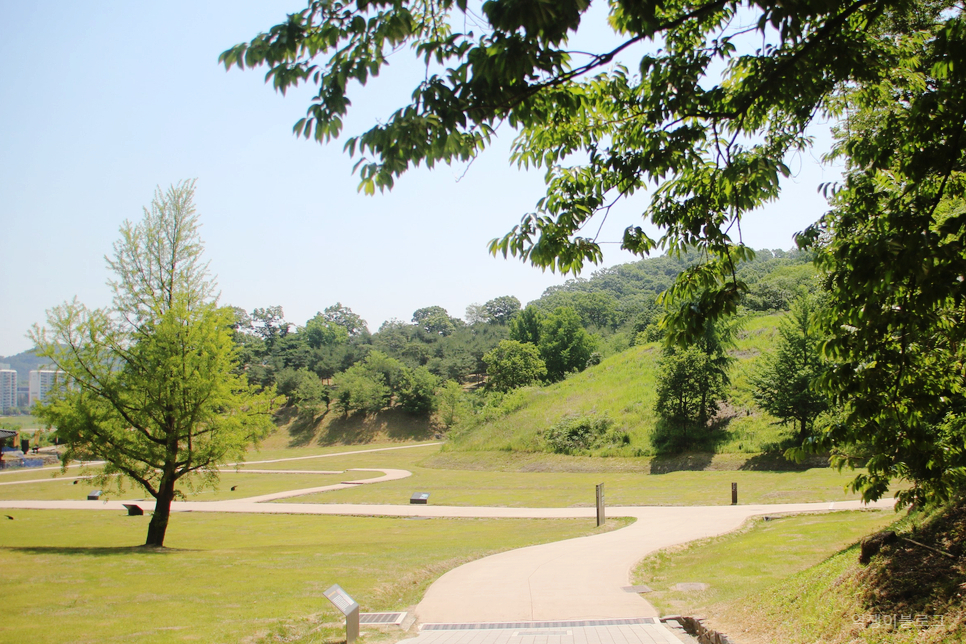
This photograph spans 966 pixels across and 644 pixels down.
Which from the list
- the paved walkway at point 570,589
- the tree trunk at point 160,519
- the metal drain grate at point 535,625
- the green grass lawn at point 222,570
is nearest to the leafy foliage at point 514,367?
the green grass lawn at point 222,570

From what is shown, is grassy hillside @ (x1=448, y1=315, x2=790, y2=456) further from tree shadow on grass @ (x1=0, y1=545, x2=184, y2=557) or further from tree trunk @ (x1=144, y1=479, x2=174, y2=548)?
tree shadow on grass @ (x1=0, y1=545, x2=184, y2=557)

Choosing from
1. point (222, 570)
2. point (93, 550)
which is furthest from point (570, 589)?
point (93, 550)

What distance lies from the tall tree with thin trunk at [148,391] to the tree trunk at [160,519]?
26mm

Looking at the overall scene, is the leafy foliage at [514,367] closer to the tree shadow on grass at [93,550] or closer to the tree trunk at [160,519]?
the tree trunk at [160,519]

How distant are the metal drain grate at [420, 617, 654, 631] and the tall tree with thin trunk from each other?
Answer: 32.9 feet

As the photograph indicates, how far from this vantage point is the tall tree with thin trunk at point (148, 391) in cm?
1625

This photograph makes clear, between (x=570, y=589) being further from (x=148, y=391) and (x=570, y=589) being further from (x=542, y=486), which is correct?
(x=542, y=486)

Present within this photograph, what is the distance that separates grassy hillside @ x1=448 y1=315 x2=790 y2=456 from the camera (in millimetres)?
35031

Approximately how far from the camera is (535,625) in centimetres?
863

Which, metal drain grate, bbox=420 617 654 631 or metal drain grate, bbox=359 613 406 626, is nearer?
metal drain grate, bbox=420 617 654 631

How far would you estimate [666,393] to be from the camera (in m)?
36.3

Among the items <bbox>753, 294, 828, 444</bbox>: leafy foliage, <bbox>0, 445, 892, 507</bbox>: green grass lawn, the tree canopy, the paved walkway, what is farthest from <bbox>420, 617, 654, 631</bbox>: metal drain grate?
<bbox>753, 294, 828, 444</bbox>: leafy foliage

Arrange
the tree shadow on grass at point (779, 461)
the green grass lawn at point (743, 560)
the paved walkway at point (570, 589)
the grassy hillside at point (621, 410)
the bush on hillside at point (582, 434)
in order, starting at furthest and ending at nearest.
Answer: the bush on hillside at point (582, 434) → the grassy hillside at point (621, 410) → the tree shadow on grass at point (779, 461) → the green grass lawn at point (743, 560) → the paved walkway at point (570, 589)

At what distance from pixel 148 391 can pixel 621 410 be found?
31.2 metres
